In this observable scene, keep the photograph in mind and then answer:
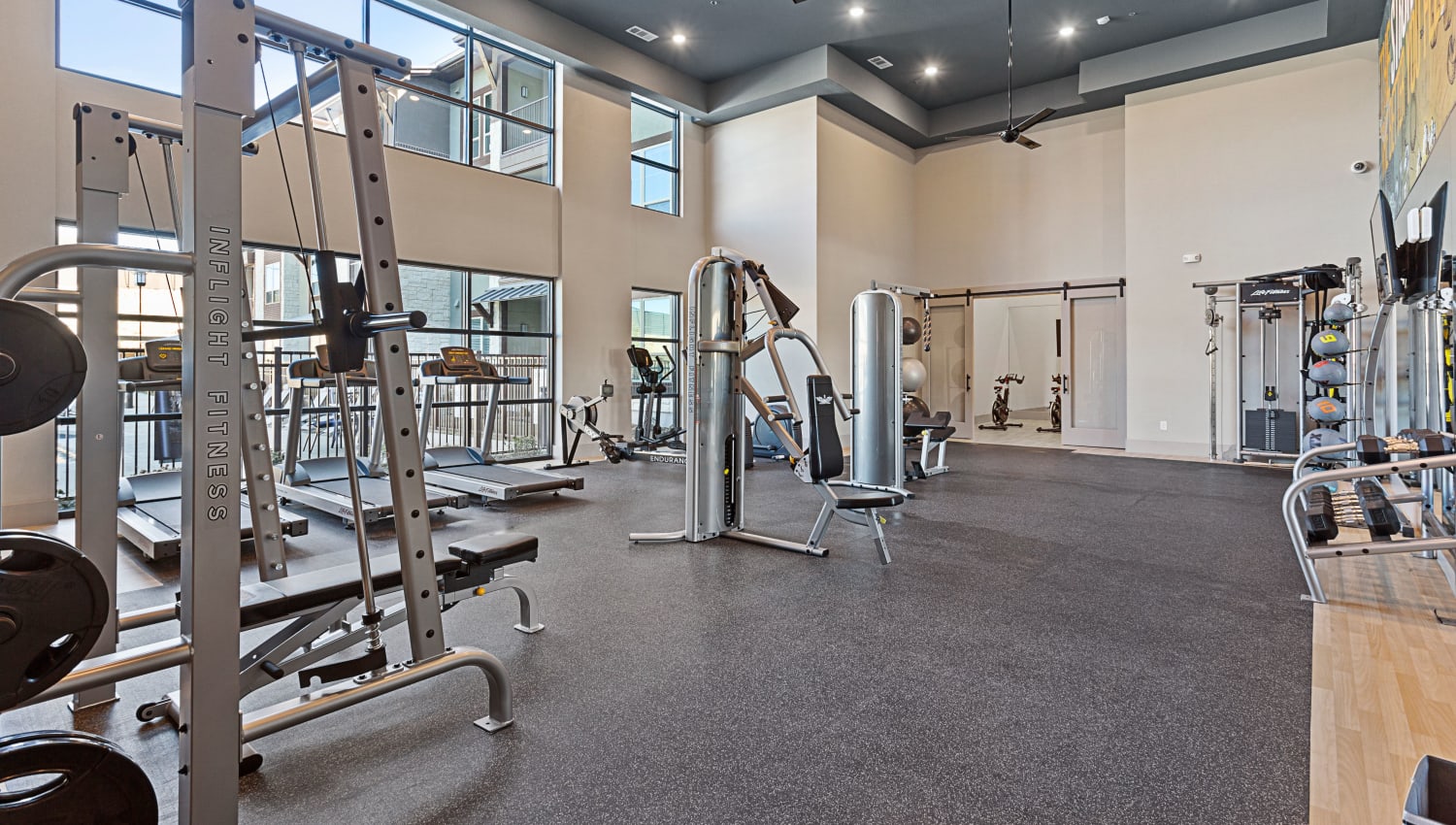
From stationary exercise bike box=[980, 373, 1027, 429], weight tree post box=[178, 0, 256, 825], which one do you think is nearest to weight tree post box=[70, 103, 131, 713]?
weight tree post box=[178, 0, 256, 825]

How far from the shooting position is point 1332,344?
6328 mm

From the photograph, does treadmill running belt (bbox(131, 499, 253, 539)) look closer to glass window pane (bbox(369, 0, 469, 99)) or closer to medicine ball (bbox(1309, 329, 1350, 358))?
glass window pane (bbox(369, 0, 469, 99))

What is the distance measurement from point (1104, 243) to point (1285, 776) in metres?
9.47

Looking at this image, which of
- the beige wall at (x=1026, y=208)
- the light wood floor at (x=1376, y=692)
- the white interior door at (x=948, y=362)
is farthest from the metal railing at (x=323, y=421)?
the beige wall at (x=1026, y=208)

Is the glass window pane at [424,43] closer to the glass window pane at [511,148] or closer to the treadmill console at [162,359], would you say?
the glass window pane at [511,148]

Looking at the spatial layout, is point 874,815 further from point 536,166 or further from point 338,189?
point 536,166

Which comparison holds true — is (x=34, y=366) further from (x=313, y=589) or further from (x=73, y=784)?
(x=313, y=589)

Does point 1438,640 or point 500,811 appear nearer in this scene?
point 500,811

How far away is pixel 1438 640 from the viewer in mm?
2699

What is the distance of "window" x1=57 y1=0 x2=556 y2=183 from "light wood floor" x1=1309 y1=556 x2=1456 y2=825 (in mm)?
6984

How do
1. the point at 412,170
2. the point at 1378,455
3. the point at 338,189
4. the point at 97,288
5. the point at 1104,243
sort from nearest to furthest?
the point at 97,288, the point at 1378,455, the point at 338,189, the point at 412,170, the point at 1104,243

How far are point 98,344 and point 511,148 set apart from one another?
6801 millimetres

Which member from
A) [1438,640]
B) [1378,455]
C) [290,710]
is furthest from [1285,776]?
[290,710]

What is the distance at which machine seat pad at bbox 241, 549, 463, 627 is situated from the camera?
6.51 feet
